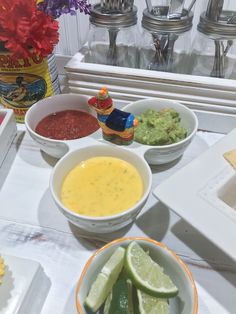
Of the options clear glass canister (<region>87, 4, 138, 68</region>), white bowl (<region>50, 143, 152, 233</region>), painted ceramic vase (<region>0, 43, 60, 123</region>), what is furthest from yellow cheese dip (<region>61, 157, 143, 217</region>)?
clear glass canister (<region>87, 4, 138, 68</region>)

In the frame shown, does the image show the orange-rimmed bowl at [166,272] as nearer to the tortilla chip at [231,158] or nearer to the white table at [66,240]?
the white table at [66,240]

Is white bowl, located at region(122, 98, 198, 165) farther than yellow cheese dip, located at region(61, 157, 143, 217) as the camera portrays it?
Yes

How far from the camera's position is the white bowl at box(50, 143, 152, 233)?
Answer: 0.59m

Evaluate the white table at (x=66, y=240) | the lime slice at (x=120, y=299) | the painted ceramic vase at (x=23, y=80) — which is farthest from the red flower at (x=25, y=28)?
the lime slice at (x=120, y=299)

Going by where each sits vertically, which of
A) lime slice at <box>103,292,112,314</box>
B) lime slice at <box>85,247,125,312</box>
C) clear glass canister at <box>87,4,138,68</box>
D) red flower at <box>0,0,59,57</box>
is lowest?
lime slice at <box>103,292,112,314</box>

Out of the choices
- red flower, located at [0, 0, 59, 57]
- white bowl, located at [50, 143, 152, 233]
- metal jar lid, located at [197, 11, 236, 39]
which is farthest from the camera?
metal jar lid, located at [197, 11, 236, 39]

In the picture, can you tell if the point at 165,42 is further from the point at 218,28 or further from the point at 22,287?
the point at 22,287

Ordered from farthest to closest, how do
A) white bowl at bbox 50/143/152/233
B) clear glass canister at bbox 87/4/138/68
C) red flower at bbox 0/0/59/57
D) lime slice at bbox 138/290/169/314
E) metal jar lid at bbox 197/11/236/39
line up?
1. clear glass canister at bbox 87/4/138/68
2. metal jar lid at bbox 197/11/236/39
3. red flower at bbox 0/0/59/57
4. white bowl at bbox 50/143/152/233
5. lime slice at bbox 138/290/169/314

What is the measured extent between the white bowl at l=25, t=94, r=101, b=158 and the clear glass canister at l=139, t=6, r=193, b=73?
23 centimetres

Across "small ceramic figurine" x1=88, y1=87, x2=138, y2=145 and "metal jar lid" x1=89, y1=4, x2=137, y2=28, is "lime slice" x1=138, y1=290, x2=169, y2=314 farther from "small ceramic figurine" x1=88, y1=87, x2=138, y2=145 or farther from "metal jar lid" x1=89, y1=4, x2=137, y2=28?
"metal jar lid" x1=89, y1=4, x2=137, y2=28

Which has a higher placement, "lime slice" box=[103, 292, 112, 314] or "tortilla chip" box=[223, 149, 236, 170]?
"tortilla chip" box=[223, 149, 236, 170]

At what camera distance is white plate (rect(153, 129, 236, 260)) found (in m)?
0.57

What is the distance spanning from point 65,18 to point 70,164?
21.9 inches

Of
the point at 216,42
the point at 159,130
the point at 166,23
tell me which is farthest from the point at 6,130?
the point at 216,42
